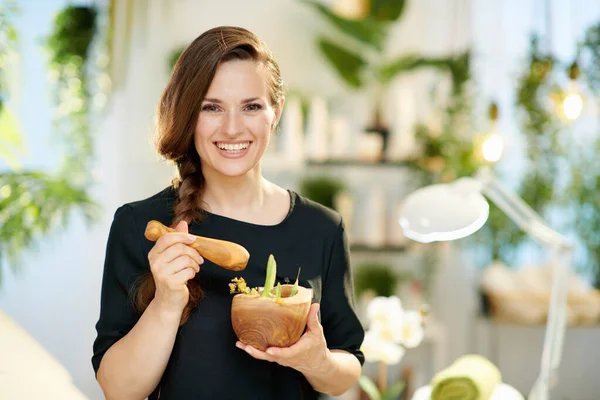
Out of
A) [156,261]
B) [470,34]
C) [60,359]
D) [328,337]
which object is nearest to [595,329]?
[470,34]

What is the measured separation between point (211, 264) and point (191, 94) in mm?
313

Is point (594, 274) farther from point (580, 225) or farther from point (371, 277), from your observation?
point (371, 277)

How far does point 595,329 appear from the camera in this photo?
15.5ft

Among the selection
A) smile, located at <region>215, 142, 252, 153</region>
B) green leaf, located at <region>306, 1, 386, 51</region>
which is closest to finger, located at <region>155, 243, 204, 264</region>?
smile, located at <region>215, 142, 252, 153</region>

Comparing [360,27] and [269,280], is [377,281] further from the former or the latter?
[269,280]

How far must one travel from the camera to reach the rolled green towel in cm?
178

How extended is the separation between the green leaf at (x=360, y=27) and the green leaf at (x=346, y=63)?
109mm

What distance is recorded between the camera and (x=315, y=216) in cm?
148

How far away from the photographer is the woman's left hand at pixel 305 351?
1.12 m

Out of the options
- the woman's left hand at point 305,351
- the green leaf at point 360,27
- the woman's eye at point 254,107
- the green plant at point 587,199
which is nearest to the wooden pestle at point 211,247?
the woman's left hand at point 305,351

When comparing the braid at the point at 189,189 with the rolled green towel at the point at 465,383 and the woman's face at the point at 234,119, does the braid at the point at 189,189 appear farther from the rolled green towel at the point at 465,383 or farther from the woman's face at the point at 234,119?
the rolled green towel at the point at 465,383

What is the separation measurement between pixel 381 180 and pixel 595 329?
1.67 meters

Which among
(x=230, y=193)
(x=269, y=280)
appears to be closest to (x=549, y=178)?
(x=230, y=193)

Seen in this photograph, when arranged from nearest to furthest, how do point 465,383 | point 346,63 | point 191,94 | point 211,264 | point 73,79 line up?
point 191,94 < point 211,264 < point 465,383 < point 73,79 < point 346,63
